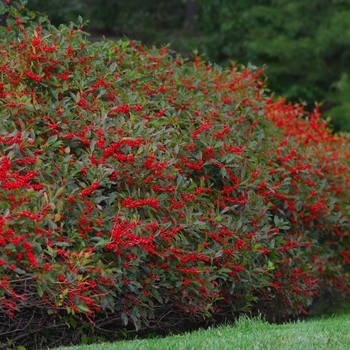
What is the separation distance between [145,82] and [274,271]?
2.13 metres

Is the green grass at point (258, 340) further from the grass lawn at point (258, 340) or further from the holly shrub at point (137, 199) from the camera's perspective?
the holly shrub at point (137, 199)

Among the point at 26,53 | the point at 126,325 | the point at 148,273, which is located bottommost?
the point at 126,325

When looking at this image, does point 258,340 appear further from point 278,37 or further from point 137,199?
point 278,37

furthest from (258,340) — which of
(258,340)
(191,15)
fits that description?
(191,15)

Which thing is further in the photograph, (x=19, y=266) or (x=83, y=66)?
(x=83, y=66)

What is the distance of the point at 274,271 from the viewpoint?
6742 mm

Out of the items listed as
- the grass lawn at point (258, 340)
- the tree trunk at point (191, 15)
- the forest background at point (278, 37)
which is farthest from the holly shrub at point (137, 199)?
the tree trunk at point (191, 15)

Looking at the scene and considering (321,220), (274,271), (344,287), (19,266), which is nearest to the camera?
(19,266)

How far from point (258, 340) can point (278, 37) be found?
443 inches

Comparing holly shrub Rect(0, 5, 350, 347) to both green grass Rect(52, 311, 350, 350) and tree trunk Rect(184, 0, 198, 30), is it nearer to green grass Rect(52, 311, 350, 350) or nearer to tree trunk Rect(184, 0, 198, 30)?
green grass Rect(52, 311, 350, 350)

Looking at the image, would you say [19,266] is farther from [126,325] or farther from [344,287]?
[344,287]

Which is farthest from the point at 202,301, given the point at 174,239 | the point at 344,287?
the point at 344,287

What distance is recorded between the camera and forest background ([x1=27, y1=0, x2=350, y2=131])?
14.8 metres

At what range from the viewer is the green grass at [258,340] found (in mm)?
4699
